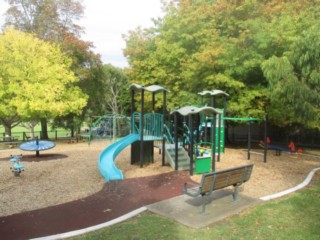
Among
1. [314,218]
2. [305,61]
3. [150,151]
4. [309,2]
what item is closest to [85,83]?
[150,151]

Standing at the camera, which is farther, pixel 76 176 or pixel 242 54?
pixel 242 54

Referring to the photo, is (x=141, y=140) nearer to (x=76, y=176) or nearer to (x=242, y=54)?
(x=76, y=176)

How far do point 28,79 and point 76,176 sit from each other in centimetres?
1271

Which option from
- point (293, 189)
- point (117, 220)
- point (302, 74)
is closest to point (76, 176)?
point (117, 220)

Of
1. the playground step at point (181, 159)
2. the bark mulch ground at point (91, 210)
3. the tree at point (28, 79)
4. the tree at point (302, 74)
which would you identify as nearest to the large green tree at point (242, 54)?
the tree at point (302, 74)

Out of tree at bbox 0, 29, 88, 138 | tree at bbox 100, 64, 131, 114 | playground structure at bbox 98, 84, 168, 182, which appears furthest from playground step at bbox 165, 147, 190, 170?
tree at bbox 100, 64, 131, 114

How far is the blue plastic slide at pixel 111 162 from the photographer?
10109 mm

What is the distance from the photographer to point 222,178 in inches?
270

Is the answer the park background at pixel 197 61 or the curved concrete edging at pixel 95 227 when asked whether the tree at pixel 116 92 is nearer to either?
the park background at pixel 197 61

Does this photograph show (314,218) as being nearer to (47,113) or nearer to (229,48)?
(229,48)

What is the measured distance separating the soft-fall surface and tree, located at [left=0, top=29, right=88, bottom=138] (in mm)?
5349

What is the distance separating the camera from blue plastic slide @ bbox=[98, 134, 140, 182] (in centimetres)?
1011

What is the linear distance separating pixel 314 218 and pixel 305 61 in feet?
20.1

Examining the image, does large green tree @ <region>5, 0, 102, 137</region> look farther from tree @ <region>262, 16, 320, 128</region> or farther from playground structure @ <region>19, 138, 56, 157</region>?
tree @ <region>262, 16, 320, 128</region>
